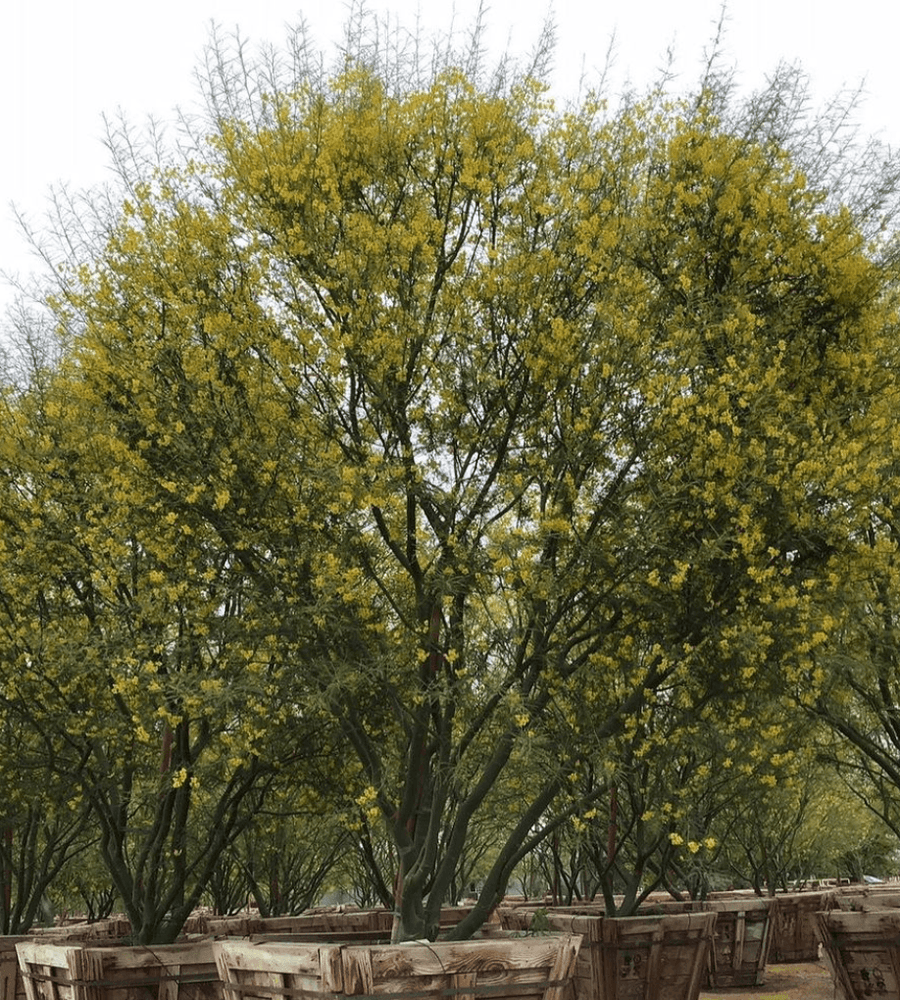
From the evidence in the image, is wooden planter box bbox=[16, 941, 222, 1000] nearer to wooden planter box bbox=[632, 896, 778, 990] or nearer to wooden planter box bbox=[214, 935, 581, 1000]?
wooden planter box bbox=[214, 935, 581, 1000]

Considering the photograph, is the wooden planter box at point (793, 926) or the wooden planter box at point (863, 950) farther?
the wooden planter box at point (793, 926)

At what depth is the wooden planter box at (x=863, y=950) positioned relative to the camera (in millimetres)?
11992

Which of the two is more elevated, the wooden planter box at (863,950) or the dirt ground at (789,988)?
the wooden planter box at (863,950)

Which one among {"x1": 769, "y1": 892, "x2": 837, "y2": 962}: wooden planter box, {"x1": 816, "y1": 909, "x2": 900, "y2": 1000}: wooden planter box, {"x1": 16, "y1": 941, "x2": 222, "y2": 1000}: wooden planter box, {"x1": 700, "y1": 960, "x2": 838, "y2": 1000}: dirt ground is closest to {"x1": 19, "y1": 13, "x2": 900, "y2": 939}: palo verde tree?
{"x1": 16, "y1": 941, "x2": 222, "y2": 1000}: wooden planter box

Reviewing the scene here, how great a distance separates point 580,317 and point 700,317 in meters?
0.98

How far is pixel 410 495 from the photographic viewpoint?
985 cm

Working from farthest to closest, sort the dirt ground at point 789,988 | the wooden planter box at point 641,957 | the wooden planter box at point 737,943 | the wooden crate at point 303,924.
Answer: the wooden planter box at point 737,943 < the dirt ground at point 789,988 < the wooden crate at point 303,924 < the wooden planter box at point 641,957

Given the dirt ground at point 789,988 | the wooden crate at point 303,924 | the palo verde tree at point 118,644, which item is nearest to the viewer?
the palo verde tree at point 118,644

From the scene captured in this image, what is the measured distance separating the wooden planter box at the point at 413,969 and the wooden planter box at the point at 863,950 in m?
5.99

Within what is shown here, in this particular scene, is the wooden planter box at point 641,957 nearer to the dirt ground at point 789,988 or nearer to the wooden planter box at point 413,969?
the dirt ground at point 789,988

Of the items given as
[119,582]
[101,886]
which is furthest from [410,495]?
[101,886]

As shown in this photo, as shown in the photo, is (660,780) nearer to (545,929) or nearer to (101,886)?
(545,929)

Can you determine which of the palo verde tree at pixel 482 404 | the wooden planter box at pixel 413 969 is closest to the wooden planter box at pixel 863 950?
the palo verde tree at pixel 482 404

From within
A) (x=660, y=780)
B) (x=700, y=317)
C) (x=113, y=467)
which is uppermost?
(x=700, y=317)
